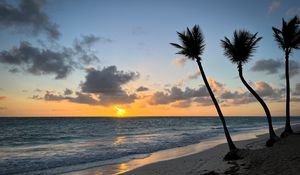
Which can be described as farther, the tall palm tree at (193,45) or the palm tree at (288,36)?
the palm tree at (288,36)

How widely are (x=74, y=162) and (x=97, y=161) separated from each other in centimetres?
159

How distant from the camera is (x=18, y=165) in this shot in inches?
706

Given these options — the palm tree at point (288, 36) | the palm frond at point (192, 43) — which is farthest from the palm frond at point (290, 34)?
the palm frond at point (192, 43)

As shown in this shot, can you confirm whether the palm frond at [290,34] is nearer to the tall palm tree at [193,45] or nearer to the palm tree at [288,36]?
the palm tree at [288,36]

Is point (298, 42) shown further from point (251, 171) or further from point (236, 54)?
point (251, 171)

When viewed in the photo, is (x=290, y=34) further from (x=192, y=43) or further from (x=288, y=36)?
(x=192, y=43)

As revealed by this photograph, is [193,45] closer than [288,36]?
Yes

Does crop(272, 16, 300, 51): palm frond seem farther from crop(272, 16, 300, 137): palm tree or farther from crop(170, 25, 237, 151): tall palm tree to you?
crop(170, 25, 237, 151): tall palm tree

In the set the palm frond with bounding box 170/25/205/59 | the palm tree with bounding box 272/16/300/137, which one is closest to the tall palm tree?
the palm frond with bounding box 170/25/205/59

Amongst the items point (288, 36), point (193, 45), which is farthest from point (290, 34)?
point (193, 45)

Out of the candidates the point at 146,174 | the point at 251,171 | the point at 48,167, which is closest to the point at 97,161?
the point at 48,167

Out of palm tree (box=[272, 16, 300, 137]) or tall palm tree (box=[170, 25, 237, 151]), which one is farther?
palm tree (box=[272, 16, 300, 137])

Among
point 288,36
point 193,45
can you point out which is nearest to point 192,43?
point 193,45

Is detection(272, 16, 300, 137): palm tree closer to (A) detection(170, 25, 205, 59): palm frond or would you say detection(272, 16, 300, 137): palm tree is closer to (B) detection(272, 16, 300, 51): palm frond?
(B) detection(272, 16, 300, 51): palm frond
